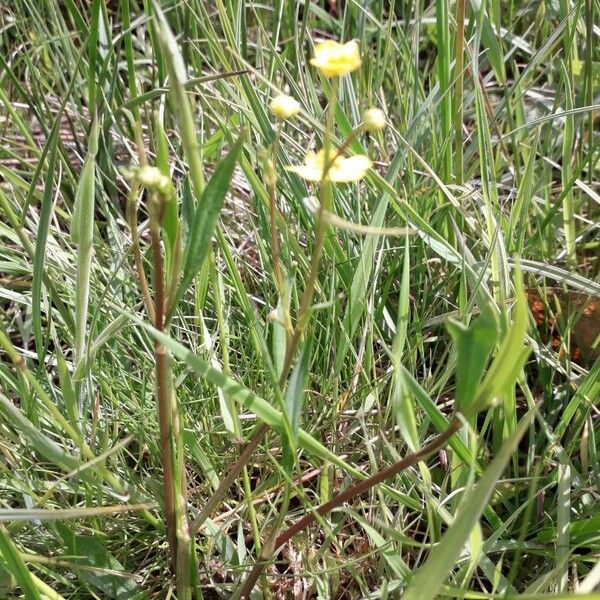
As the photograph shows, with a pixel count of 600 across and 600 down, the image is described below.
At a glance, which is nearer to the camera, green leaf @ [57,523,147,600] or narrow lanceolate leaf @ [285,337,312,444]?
narrow lanceolate leaf @ [285,337,312,444]

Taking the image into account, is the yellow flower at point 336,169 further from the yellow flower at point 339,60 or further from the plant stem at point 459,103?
the plant stem at point 459,103

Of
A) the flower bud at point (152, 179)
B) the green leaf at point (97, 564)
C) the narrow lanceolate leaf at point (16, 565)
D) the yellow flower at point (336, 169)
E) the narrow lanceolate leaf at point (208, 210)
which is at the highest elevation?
the flower bud at point (152, 179)

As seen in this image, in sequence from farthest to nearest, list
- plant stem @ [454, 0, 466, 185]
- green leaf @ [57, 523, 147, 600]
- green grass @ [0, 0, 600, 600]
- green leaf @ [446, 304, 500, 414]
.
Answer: plant stem @ [454, 0, 466, 185] < green leaf @ [57, 523, 147, 600] < green grass @ [0, 0, 600, 600] < green leaf @ [446, 304, 500, 414]

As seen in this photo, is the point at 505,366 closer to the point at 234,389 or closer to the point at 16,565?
the point at 234,389

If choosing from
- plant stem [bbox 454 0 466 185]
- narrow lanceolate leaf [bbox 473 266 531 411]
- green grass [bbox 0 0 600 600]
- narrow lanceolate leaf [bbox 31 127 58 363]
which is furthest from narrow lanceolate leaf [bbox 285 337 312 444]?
plant stem [bbox 454 0 466 185]

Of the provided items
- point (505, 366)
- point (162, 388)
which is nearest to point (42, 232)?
point (162, 388)

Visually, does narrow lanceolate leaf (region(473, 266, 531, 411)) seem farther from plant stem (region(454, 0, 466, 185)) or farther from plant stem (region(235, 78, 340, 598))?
plant stem (region(454, 0, 466, 185))

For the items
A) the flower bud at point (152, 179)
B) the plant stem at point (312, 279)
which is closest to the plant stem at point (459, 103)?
the plant stem at point (312, 279)

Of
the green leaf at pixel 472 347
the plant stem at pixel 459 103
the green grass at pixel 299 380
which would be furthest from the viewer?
the plant stem at pixel 459 103
